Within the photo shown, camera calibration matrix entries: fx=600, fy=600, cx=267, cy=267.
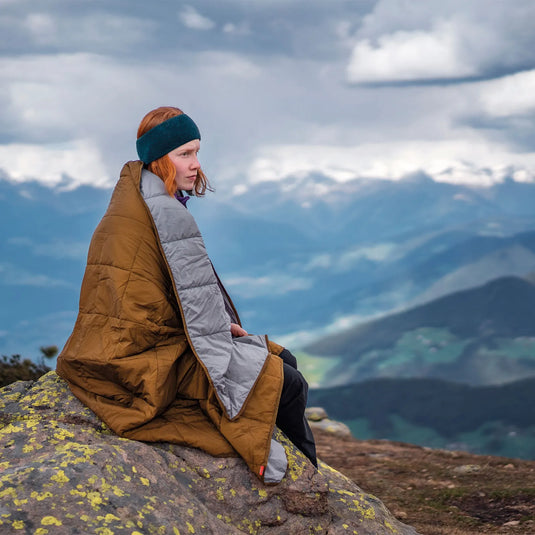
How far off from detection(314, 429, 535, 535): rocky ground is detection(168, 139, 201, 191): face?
4.45m

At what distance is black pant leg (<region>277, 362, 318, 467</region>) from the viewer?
14.8ft

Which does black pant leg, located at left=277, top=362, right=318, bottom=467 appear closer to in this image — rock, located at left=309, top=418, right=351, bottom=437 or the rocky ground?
the rocky ground

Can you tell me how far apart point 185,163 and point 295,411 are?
6.95 feet

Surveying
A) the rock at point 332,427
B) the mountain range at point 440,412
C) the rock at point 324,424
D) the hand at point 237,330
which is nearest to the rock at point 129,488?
the hand at point 237,330

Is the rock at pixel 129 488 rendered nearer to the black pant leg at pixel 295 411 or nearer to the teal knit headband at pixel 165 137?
the black pant leg at pixel 295 411

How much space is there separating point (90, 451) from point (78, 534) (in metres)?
0.72

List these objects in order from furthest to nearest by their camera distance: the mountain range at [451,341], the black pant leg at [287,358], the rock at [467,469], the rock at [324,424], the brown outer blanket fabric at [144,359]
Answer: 1. the mountain range at [451,341]
2. the rock at [324,424]
3. the rock at [467,469]
4. the black pant leg at [287,358]
5. the brown outer blanket fabric at [144,359]

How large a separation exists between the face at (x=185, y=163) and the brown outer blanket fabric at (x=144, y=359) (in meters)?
0.36

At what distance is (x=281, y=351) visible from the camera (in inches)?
194

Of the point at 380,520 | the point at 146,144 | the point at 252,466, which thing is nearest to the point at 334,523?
the point at 380,520

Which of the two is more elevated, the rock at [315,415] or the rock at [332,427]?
the rock at [315,415]

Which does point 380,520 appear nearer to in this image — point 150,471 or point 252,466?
point 252,466

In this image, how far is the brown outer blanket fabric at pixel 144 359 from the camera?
13.5 feet

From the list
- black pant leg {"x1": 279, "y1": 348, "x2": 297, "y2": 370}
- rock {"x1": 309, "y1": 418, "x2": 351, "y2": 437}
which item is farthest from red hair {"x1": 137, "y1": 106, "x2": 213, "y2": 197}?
rock {"x1": 309, "y1": 418, "x2": 351, "y2": 437}
